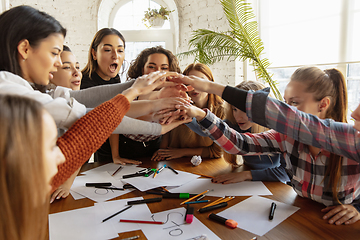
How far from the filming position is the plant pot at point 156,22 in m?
4.28

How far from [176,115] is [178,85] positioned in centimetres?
22

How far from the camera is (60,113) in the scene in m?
0.90

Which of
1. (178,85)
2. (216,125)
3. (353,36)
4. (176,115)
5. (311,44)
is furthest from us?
(311,44)

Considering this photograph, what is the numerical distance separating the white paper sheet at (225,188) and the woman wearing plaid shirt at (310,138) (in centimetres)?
15

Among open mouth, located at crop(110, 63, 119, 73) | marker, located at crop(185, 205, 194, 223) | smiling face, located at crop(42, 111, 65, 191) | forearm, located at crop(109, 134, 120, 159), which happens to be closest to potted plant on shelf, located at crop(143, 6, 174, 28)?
open mouth, located at crop(110, 63, 119, 73)

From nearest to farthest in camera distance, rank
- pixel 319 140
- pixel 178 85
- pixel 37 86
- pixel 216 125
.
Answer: pixel 319 140
pixel 37 86
pixel 216 125
pixel 178 85

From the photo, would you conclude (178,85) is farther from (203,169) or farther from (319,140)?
(319,140)

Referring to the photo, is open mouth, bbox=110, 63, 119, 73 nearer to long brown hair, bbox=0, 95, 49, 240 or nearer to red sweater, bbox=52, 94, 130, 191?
red sweater, bbox=52, 94, 130, 191

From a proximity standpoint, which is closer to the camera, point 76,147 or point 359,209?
point 76,147

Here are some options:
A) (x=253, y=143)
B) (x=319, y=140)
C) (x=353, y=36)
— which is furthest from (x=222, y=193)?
(x=353, y=36)

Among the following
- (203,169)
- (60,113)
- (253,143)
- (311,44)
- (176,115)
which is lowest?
(203,169)

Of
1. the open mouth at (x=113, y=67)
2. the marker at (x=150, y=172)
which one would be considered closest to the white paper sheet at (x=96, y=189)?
the marker at (x=150, y=172)

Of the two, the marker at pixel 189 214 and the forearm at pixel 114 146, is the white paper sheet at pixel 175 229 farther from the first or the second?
the forearm at pixel 114 146

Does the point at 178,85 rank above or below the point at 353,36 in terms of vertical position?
below
